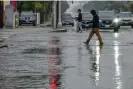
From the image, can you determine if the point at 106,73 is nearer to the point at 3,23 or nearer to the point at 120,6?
the point at 3,23

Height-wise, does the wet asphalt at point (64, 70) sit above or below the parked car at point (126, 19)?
above

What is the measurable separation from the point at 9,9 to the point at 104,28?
29.1ft

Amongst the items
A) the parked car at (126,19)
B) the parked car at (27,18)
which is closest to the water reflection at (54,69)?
the parked car at (126,19)

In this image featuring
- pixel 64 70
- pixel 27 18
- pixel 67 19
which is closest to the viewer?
pixel 64 70

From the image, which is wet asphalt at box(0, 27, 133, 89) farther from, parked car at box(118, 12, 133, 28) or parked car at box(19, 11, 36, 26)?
parked car at box(19, 11, 36, 26)

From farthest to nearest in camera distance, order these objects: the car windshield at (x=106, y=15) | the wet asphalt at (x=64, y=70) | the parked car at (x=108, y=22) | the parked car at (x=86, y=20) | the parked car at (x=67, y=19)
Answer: the parked car at (x=67, y=19), the car windshield at (x=106, y=15), the parked car at (x=86, y=20), the parked car at (x=108, y=22), the wet asphalt at (x=64, y=70)

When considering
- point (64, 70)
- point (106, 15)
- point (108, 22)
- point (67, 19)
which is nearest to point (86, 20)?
point (108, 22)

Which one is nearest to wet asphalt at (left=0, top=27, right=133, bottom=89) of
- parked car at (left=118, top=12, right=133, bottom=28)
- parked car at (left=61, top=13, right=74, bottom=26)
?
parked car at (left=118, top=12, right=133, bottom=28)

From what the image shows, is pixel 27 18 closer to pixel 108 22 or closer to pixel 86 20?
pixel 86 20

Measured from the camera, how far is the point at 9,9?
48.3 meters

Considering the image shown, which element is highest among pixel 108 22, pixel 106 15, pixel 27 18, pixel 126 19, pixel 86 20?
pixel 106 15

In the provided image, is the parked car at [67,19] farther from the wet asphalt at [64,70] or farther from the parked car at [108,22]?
the wet asphalt at [64,70]

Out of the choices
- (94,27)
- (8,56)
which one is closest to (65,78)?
(8,56)

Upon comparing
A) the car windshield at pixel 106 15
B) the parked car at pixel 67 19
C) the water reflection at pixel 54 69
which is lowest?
the parked car at pixel 67 19
